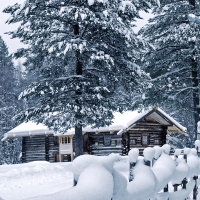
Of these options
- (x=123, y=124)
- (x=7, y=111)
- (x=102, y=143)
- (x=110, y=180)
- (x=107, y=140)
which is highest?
(x=7, y=111)

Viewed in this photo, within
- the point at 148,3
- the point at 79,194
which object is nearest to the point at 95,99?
the point at 148,3

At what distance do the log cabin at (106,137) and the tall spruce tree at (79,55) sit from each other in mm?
8736

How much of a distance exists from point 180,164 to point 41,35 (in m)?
8.88

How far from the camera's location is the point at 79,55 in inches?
466

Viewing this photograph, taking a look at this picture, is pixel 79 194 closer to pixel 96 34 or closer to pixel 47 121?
pixel 47 121

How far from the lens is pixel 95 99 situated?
39.0 feet

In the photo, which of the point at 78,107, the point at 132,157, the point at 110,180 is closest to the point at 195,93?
the point at 78,107

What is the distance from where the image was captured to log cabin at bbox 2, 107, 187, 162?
2253 cm

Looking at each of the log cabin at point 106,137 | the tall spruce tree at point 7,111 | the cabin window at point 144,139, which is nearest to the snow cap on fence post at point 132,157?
the log cabin at point 106,137

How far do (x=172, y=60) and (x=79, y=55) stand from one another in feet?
23.8

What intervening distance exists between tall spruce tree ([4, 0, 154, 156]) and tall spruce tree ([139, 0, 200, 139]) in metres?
3.94

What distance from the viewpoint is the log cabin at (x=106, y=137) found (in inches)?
887

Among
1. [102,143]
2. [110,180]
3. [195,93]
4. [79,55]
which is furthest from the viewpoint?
[102,143]

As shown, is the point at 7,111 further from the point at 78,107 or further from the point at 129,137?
the point at 78,107
